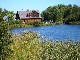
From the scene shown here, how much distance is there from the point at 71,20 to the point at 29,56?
105655 mm

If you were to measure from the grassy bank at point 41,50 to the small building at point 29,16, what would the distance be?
8925 cm

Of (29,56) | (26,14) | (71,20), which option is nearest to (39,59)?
(29,56)

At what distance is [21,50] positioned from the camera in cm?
1229

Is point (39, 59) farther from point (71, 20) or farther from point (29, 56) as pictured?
point (71, 20)

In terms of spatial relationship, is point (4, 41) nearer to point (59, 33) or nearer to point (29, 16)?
point (59, 33)

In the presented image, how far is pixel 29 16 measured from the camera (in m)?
104

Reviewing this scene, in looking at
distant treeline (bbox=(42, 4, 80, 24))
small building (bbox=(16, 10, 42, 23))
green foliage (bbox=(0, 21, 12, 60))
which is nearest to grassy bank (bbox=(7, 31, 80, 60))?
green foliage (bbox=(0, 21, 12, 60))

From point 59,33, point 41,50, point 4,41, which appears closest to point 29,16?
point 59,33

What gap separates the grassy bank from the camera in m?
11.0

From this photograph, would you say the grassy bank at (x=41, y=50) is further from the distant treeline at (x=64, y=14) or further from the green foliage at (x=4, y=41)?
the distant treeline at (x=64, y=14)

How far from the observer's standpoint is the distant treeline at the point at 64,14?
381ft

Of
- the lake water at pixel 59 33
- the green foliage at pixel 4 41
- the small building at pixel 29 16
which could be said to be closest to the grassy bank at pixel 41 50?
the green foliage at pixel 4 41

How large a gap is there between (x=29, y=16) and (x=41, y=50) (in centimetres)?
9176

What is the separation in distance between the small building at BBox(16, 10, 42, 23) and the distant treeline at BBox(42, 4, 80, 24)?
17417mm
